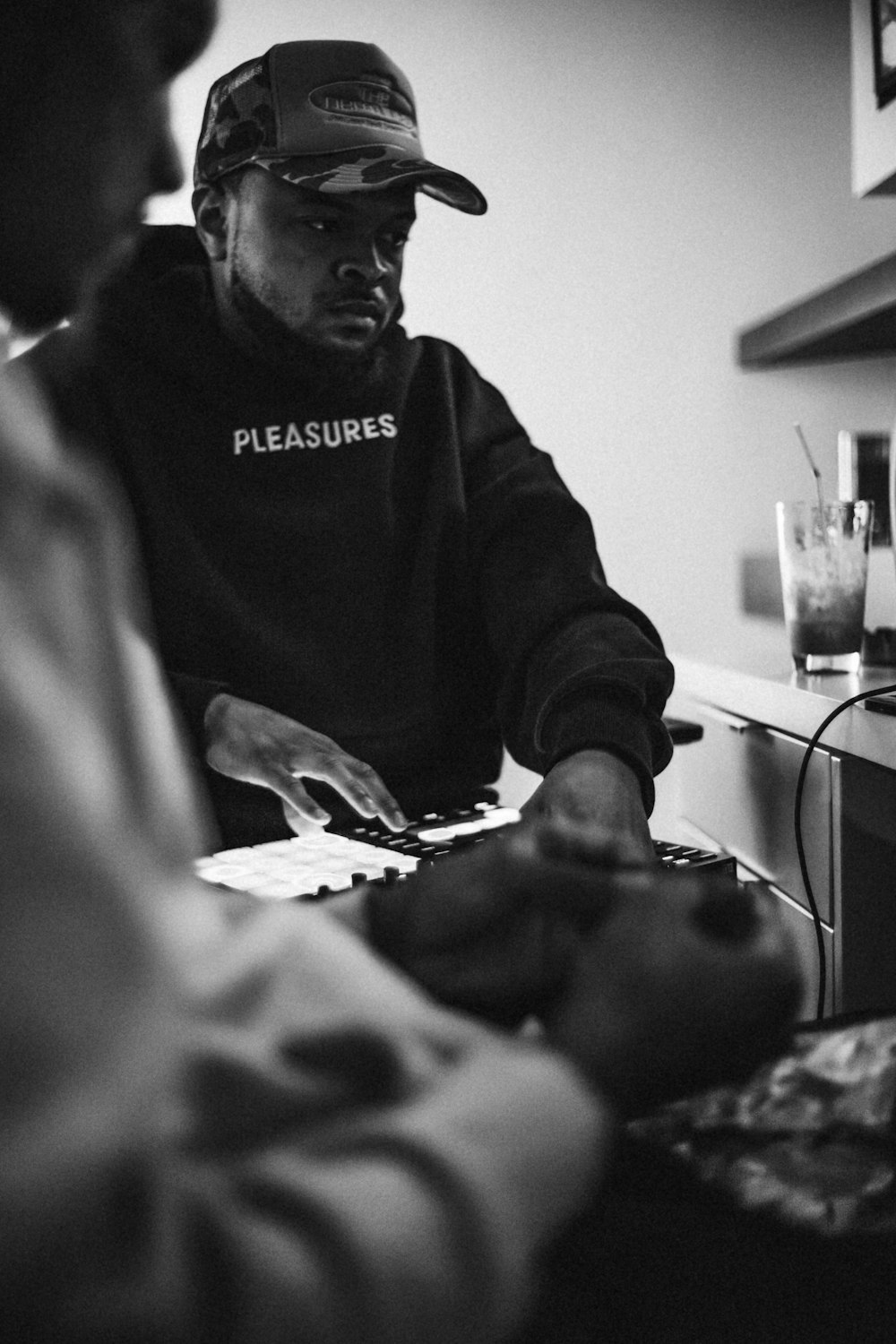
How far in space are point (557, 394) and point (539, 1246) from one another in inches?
81.5

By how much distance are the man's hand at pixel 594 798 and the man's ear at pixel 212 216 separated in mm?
778

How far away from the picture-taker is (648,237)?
7.31 ft

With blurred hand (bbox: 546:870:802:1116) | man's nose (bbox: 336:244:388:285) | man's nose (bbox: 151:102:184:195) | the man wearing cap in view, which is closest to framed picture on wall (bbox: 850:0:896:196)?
the man wearing cap

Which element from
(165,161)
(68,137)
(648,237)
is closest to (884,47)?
(648,237)

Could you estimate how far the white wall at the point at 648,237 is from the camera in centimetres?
216

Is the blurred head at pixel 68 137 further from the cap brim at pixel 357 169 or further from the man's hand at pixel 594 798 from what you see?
the cap brim at pixel 357 169

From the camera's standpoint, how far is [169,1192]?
0.88 feet

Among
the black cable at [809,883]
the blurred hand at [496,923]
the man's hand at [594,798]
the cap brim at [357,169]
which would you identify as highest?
the cap brim at [357,169]

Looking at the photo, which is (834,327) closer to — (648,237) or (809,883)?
(648,237)

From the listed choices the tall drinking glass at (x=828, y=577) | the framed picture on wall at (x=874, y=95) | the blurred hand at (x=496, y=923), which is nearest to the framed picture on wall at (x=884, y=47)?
the framed picture on wall at (x=874, y=95)

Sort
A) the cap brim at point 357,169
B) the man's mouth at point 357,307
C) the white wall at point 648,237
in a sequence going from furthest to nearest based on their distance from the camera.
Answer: the white wall at point 648,237
the man's mouth at point 357,307
the cap brim at point 357,169

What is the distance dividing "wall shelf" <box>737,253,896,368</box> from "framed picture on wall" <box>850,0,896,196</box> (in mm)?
160

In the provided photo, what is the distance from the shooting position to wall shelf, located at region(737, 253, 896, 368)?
5.29 feet

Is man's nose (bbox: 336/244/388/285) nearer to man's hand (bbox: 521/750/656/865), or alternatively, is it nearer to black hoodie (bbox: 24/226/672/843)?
black hoodie (bbox: 24/226/672/843)
